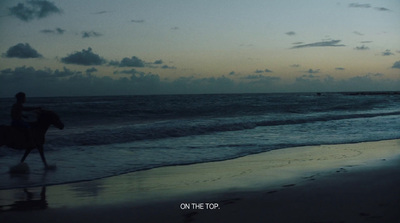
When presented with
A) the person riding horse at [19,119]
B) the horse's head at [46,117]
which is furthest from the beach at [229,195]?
the horse's head at [46,117]

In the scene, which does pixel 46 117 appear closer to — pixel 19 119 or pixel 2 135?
pixel 19 119

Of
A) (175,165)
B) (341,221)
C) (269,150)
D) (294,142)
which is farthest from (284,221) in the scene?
(294,142)

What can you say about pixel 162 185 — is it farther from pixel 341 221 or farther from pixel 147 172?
pixel 341 221

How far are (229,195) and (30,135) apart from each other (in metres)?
5.88

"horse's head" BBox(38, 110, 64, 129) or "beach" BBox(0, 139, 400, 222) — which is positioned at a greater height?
"horse's head" BBox(38, 110, 64, 129)

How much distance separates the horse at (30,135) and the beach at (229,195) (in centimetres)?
262

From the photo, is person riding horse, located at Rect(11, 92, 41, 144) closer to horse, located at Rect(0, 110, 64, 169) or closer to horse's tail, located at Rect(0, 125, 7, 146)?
horse, located at Rect(0, 110, 64, 169)

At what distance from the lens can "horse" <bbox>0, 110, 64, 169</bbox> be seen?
8.77 metres

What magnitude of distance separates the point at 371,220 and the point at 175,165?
5.50 metres

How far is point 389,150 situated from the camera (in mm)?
10828

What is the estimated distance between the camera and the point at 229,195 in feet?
19.1

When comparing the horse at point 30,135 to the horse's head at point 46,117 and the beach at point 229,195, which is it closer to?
the horse's head at point 46,117

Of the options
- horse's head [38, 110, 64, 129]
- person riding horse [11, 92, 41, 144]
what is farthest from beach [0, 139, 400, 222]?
horse's head [38, 110, 64, 129]

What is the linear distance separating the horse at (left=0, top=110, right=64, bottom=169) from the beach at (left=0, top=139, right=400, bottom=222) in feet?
8.60
